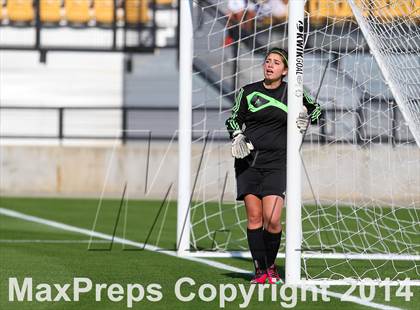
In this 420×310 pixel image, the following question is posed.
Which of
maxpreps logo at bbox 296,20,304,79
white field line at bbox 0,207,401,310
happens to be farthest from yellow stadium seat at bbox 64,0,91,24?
maxpreps logo at bbox 296,20,304,79

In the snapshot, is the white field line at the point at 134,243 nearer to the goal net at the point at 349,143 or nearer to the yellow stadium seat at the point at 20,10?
the goal net at the point at 349,143

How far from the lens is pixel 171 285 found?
991 centimetres

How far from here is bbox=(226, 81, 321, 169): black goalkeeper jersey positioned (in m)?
10.6

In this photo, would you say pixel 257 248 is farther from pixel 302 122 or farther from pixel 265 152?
pixel 302 122

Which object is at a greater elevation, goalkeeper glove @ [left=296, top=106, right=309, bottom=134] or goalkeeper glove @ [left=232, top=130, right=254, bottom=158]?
goalkeeper glove @ [left=296, top=106, right=309, bottom=134]

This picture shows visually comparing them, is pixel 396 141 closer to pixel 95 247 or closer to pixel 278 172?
pixel 95 247

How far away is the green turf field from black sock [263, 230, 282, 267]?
0.29 metres

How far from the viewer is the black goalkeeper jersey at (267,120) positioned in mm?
10555

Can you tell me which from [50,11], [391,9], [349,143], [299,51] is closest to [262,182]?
[299,51]

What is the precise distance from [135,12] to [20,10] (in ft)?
9.00

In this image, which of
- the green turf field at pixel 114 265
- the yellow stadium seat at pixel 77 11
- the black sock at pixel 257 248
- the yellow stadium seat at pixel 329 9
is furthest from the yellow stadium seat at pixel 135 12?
the black sock at pixel 257 248

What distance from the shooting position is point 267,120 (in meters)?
10.6

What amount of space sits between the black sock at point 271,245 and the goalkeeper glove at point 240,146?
29.2 inches

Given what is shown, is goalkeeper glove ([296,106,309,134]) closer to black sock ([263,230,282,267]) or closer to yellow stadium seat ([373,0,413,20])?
black sock ([263,230,282,267])
